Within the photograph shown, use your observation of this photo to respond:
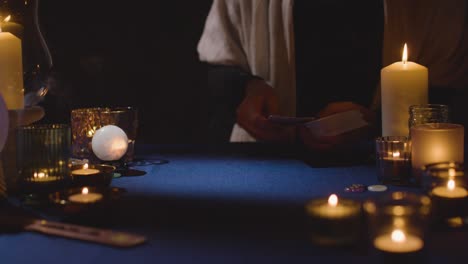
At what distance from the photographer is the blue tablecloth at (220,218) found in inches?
27.5

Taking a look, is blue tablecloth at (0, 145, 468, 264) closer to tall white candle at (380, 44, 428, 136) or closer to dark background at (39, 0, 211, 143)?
tall white candle at (380, 44, 428, 136)

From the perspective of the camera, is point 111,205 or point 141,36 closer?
point 111,205

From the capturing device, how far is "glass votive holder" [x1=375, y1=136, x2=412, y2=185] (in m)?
1.06

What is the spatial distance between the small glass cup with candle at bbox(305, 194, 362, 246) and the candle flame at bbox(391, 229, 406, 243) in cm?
5

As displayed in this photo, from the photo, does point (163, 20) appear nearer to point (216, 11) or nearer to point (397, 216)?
point (216, 11)

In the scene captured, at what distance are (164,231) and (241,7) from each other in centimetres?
152

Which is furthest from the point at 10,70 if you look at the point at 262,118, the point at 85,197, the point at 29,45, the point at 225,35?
the point at 225,35

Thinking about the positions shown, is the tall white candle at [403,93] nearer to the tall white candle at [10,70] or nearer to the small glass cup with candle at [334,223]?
the small glass cup with candle at [334,223]

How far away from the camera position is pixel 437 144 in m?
1.03

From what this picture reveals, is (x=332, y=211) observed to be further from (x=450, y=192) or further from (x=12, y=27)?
(x=12, y=27)

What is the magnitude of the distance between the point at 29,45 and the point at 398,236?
84 centimetres

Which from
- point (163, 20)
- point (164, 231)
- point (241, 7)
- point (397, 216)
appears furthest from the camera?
point (163, 20)

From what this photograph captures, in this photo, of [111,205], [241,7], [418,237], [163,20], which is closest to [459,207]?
[418,237]

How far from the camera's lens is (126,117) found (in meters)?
1.31
